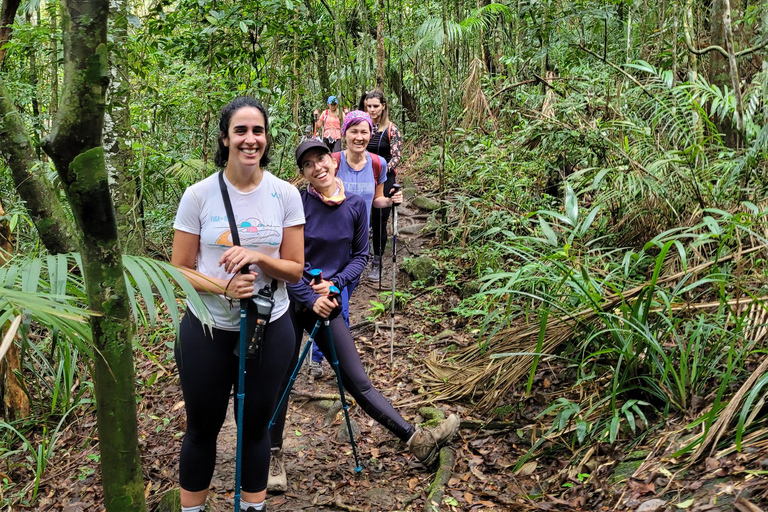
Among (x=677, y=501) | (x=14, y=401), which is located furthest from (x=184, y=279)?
(x=14, y=401)

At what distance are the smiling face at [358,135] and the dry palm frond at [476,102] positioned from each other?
3226 millimetres

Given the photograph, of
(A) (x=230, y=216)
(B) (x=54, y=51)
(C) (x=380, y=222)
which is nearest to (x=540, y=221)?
(A) (x=230, y=216)

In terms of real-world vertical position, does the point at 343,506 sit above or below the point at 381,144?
below

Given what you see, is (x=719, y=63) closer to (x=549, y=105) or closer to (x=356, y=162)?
(x=549, y=105)

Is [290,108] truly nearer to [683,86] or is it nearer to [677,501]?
[683,86]

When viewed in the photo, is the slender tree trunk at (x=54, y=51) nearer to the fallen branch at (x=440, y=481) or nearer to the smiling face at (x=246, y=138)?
the smiling face at (x=246, y=138)

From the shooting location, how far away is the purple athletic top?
3.66 metres

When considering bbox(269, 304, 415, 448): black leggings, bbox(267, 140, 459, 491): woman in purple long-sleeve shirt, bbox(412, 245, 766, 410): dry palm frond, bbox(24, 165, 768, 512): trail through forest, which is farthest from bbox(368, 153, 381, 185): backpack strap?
bbox(269, 304, 415, 448): black leggings

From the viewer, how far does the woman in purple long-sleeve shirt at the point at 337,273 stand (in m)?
3.52

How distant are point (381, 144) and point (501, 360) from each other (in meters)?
3.40

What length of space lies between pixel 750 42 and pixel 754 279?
5.21 metres

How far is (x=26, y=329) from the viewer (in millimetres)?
1272

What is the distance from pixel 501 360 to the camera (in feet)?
13.6

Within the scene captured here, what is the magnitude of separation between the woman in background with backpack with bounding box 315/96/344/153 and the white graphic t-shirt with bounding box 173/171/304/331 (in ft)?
17.1
